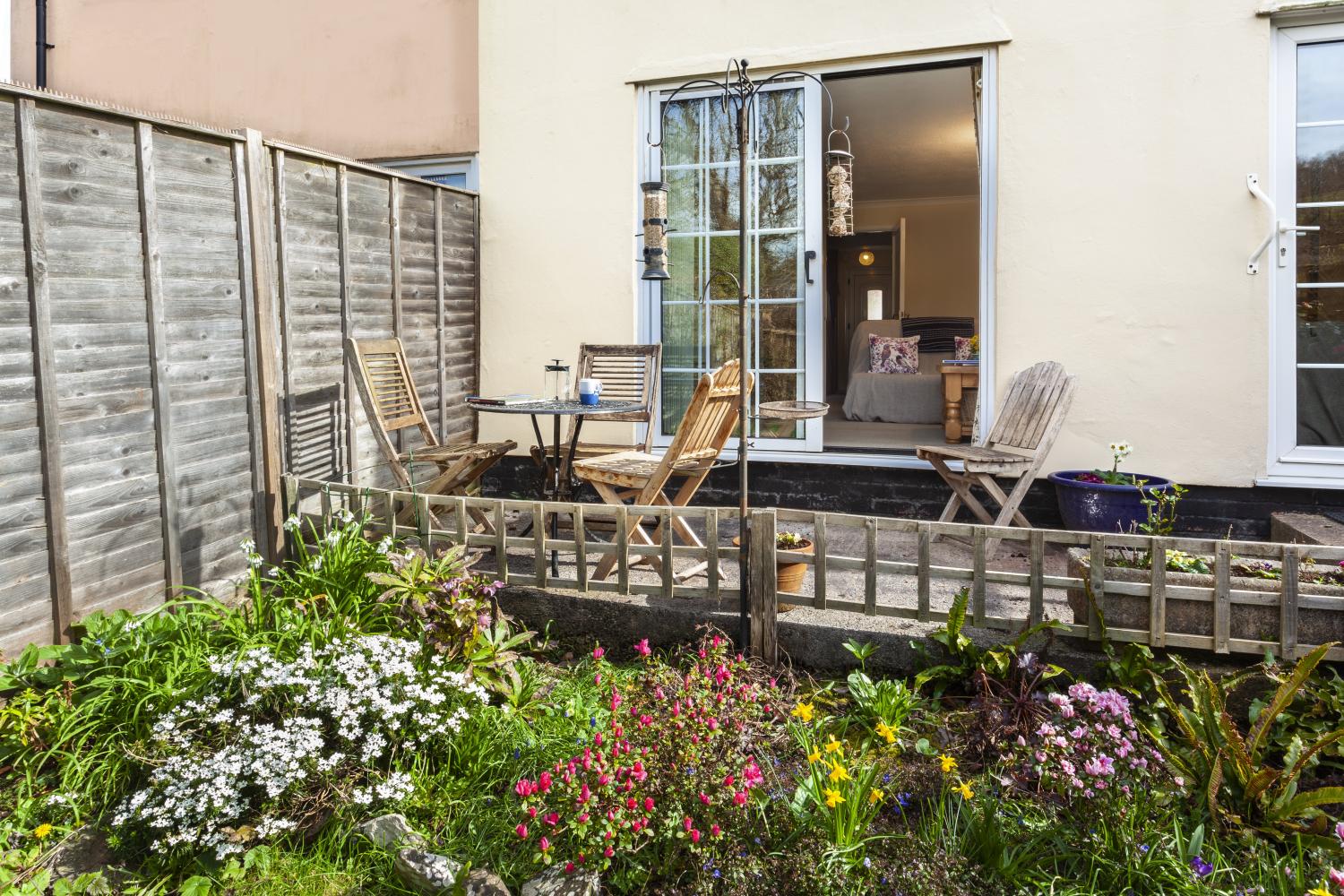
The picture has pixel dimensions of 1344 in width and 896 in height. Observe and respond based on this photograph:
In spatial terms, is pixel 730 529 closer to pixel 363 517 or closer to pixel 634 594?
pixel 634 594

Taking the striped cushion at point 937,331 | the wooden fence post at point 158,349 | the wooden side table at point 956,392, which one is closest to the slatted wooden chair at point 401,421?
the wooden fence post at point 158,349

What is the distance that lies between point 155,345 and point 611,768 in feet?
7.89

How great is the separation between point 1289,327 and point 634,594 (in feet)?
11.6

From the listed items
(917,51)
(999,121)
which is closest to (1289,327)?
(999,121)

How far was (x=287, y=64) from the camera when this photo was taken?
6.29 meters

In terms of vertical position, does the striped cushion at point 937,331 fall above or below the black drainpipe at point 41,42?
below

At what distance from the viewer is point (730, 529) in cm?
504

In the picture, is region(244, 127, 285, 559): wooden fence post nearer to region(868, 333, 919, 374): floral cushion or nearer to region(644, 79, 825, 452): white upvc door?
region(644, 79, 825, 452): white upvc door

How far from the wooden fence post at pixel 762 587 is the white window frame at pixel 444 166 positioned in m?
3.73

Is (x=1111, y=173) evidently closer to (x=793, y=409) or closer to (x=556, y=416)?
(x=793, y=409)

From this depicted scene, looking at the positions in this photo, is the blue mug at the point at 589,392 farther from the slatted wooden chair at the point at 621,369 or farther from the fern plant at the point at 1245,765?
the fern plant at the point at 1245,765

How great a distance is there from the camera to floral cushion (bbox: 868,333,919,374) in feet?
30.6

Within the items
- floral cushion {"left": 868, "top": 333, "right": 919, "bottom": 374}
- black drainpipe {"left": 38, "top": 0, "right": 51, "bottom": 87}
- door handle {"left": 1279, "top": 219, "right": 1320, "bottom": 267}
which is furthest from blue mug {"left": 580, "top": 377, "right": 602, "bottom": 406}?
floral cushion {"left": 868, "top": 333, "right": 919, "bottom": 374}

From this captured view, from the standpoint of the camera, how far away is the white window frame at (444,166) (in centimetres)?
593
